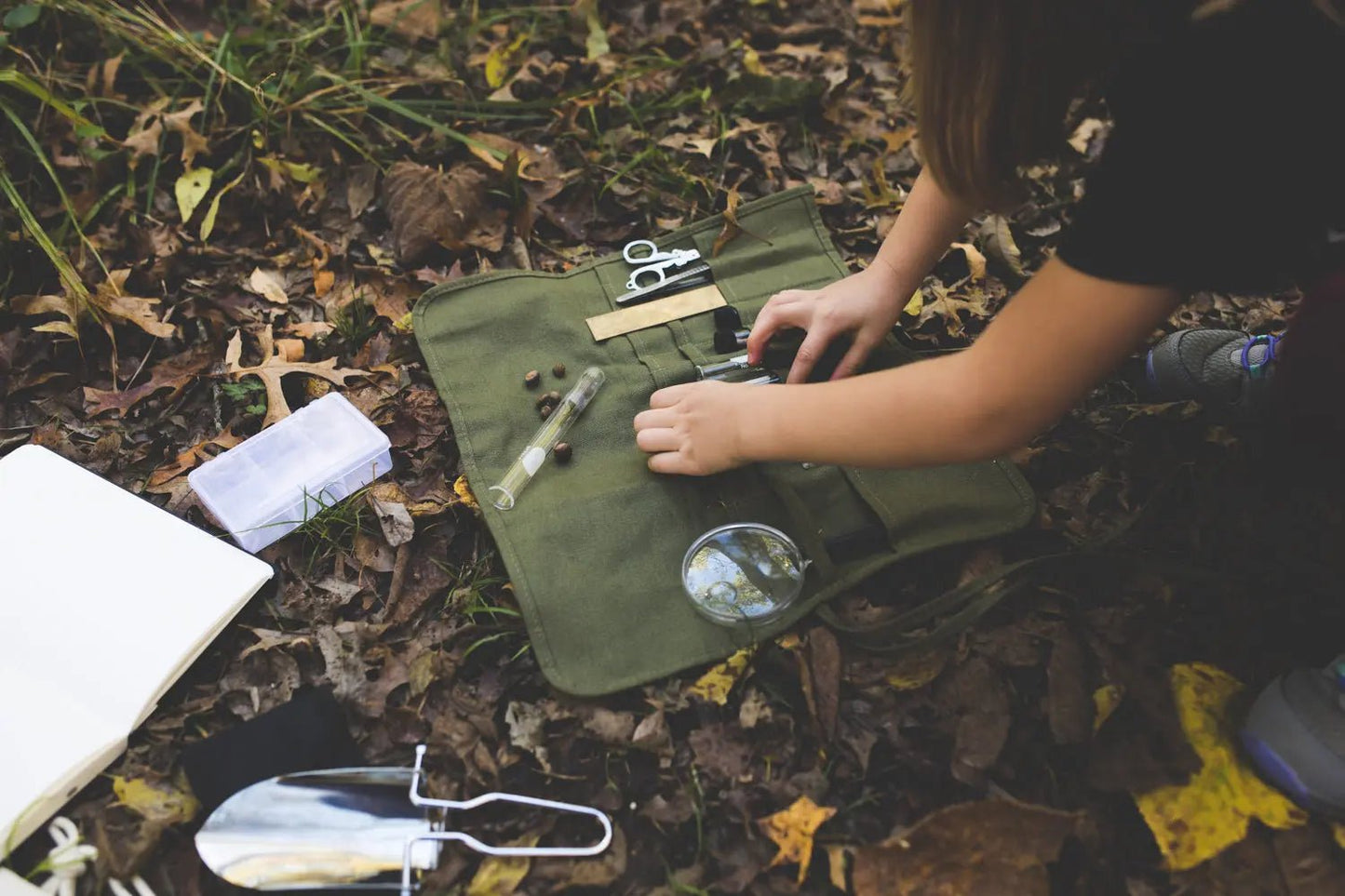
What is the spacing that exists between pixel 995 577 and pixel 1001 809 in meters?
0.54

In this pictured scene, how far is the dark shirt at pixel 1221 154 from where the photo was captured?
1.56 metres

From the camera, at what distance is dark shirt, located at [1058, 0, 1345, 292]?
5.12ft

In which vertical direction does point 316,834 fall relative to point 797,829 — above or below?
above

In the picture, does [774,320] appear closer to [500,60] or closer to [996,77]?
[996,77]

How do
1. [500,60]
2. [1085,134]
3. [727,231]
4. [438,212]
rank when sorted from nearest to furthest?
[727,231] → [438,212] → [1085,134] → [500,60]

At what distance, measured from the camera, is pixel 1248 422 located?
2602 mm

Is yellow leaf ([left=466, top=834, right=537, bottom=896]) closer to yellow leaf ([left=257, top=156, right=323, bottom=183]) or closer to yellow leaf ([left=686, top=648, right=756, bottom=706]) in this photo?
yellow leaf ([left=686, top=648, right=756, bottom=706])

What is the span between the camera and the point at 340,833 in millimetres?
2000

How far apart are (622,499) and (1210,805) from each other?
5.01 feet

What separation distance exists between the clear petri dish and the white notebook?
110 centimetres

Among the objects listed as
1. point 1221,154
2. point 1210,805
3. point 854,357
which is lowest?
point 1210,805

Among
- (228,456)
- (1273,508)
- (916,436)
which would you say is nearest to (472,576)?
(228,456)

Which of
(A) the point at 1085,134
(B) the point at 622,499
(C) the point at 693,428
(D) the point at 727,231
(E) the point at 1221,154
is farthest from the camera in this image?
(A) the point at 1085,134

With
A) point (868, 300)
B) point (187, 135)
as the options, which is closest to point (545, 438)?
point (868, 300)
